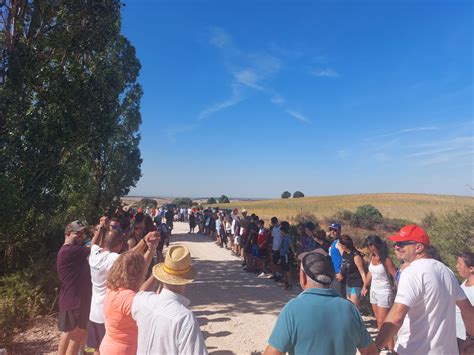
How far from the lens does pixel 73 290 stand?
358 centimetres

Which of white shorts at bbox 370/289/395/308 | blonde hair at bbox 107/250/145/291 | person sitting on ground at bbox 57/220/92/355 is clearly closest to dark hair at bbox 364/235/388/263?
white shorts at bbox 370/289/395/308

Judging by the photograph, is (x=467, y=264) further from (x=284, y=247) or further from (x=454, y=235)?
(x=454, y=235)

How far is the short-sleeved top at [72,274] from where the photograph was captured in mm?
3537

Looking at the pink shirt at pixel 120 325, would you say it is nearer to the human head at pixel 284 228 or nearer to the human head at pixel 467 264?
the human head at pixel 467 264

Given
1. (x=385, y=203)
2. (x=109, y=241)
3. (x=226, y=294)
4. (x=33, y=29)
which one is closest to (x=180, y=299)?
(x=109, y=241)

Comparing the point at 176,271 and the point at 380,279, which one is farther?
the point at 380,279

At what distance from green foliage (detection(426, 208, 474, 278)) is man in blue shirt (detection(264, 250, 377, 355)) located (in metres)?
7.82

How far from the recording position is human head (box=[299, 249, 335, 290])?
77.3 inches

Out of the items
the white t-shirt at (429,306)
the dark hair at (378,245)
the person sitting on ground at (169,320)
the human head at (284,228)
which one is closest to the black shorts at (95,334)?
→ the person sitting on ground at (169,320)

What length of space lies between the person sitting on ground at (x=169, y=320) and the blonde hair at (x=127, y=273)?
36cm

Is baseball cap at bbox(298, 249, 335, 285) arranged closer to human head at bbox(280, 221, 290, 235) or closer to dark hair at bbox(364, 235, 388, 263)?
dark hair at bbox(364, 235, 388, 263)

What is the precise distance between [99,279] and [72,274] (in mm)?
450

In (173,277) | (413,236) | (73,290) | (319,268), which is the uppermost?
(413,236)

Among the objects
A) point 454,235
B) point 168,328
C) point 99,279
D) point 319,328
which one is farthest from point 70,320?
point 454,235
